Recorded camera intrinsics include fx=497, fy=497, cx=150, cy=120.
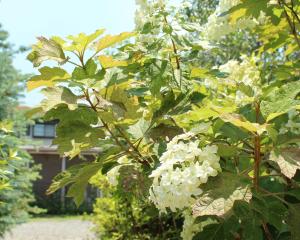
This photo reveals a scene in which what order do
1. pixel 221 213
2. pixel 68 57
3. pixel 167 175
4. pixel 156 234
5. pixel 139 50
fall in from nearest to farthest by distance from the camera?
1. pixel 221 213
2. pixel 167 175
3. pixel 68 57
4. pixel 139 50
5. pixel 156 234

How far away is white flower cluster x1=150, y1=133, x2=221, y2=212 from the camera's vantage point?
1.30 metres

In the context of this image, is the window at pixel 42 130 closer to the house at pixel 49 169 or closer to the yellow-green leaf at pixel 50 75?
the house at pixel 49 169

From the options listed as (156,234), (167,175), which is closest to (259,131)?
(167,175)

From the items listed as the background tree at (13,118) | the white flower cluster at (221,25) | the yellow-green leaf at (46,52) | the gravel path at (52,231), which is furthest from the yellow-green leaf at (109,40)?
the gravel path at (52,231)

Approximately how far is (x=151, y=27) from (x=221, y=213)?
1.09 meters

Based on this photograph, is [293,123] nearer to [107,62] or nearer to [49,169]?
[107,62]

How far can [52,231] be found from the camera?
1622 cm

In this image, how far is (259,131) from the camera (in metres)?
1.29

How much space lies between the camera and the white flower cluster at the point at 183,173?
130cm

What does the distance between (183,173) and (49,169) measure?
2688 cm

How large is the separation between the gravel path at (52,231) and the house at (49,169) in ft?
6.38

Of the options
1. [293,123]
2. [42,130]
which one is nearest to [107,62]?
[293,123]

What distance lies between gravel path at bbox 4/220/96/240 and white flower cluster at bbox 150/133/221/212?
1195 cm

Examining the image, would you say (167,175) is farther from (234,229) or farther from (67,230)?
(67,230)
